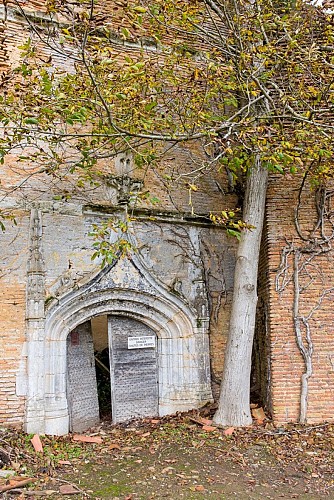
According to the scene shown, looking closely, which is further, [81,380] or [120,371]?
[120,371]

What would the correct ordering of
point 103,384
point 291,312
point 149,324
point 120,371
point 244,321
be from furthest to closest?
point 103,384
point 149,324
point 120,371
point 291,312
point 244,321

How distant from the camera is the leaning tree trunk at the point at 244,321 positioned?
23.6ft

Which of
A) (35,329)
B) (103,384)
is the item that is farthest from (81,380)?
(103,384)

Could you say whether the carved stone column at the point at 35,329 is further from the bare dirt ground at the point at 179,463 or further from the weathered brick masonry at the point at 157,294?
the bare dirt ground at the point at 179,463

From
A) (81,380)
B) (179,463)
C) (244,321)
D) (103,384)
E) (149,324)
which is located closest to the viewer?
(179,463)

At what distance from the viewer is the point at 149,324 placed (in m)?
8.19

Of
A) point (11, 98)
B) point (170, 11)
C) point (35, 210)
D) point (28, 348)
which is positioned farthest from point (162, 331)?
point (170, 11)

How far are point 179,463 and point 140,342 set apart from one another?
2.52 m

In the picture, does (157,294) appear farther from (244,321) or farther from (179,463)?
(179,463)

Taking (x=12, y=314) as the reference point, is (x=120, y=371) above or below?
below

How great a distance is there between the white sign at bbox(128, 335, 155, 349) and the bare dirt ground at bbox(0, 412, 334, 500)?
1.30 metres

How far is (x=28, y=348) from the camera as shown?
7.04 m

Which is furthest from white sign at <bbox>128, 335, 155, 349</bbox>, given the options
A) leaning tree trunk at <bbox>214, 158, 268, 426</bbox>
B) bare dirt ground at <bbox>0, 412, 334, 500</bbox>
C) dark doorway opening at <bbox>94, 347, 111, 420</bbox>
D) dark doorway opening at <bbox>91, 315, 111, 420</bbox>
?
dark doorway opening at <bbox>94, 347, 111, 420</bbox>

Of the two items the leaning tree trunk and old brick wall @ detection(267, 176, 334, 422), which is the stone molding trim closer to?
the leaning tree trunk
